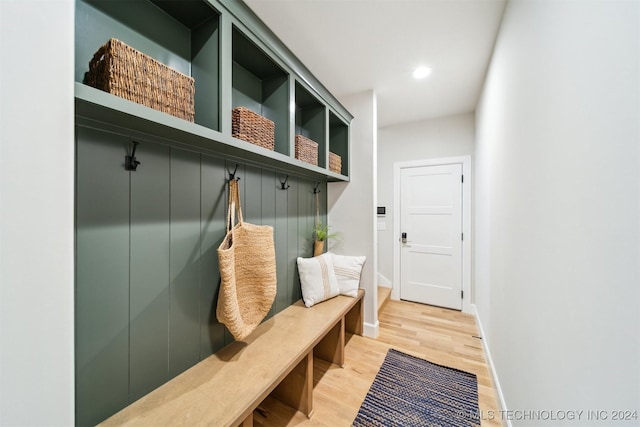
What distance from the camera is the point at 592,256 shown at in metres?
0.63

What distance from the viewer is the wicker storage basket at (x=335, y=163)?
2232 millimetres

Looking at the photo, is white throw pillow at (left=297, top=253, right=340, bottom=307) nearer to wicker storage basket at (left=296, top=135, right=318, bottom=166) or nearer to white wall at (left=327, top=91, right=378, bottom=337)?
white wall at (left=327, top=91, right=378, bottom=337)

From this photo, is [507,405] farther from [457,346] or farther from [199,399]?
[199,399]

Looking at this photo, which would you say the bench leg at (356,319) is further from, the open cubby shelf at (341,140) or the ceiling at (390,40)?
the ceiling at (390,40)

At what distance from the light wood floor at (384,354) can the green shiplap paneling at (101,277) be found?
0.92 m

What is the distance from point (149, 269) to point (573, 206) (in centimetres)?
158

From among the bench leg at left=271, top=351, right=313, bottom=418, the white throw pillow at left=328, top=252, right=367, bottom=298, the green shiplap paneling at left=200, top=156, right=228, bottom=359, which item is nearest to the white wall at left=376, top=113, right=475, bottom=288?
the white throw pillow at left=328, top=252, right=367, bottom=298

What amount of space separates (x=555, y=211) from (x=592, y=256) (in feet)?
0.84

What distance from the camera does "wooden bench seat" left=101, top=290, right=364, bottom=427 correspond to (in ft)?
3.02

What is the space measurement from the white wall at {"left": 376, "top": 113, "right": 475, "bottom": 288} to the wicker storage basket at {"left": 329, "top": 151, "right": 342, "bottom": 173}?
138 cm

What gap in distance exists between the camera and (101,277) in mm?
894

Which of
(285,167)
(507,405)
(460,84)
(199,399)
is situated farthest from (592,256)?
(460,84)

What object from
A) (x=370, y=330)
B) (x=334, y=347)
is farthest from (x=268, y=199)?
(x=370, y=330)

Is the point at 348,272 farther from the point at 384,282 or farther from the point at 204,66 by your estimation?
the point at 204,66
